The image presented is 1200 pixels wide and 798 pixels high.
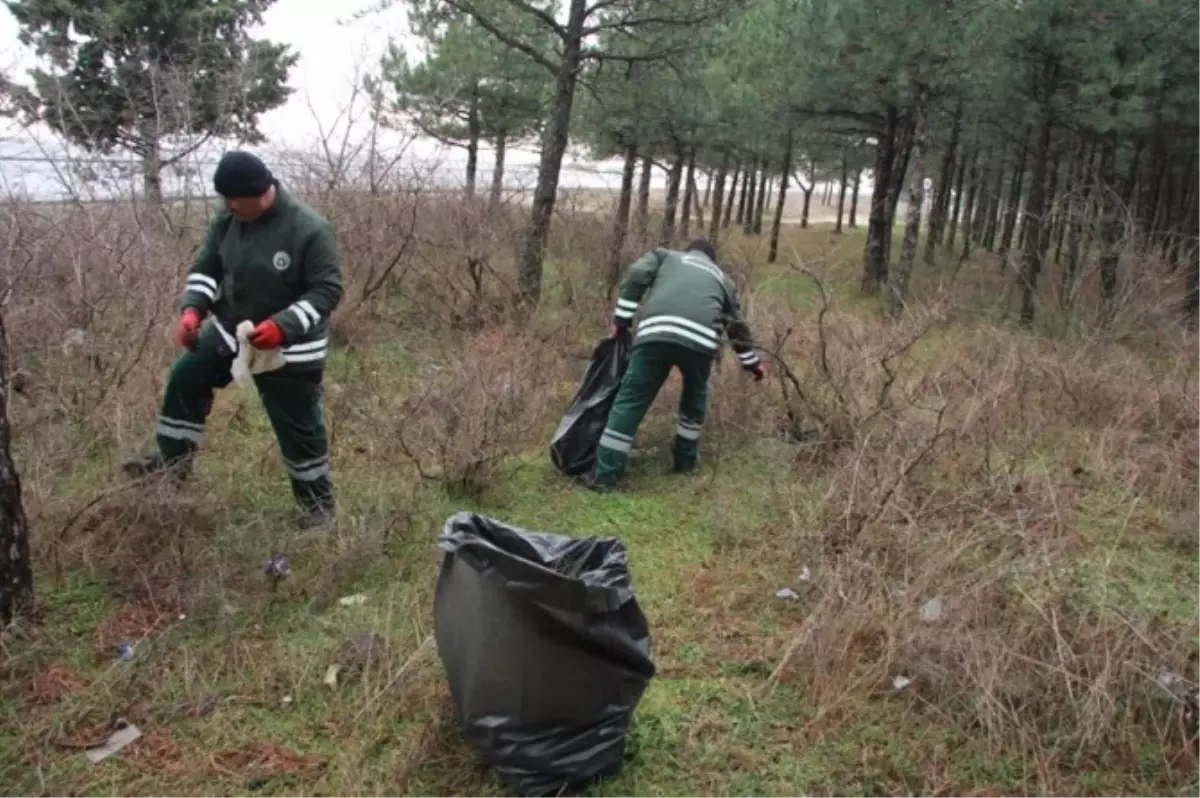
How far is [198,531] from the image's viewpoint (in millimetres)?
3637

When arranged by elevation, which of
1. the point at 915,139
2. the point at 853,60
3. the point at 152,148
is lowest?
the point at 152,148

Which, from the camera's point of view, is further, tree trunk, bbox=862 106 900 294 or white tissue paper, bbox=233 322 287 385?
tree trunk, bbox=862 106 900 294

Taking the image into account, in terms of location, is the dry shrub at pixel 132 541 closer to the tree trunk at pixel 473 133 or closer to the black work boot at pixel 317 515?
the black work boot at pixel 317 515

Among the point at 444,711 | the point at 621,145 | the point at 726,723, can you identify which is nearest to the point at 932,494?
the point at 726,723

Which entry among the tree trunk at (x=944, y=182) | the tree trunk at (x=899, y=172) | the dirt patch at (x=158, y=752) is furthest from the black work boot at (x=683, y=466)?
the tree trunk at (x=944, y=182)

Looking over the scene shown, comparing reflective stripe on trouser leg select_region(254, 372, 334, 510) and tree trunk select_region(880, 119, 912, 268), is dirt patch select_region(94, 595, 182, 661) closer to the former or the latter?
reflective stripe on trouser leg select_region(254, 372, 334, 510)

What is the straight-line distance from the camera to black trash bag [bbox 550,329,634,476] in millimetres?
5027

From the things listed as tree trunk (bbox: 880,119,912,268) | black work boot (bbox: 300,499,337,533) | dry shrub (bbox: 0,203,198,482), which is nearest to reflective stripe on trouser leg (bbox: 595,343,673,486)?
black work boot (bbox: 300,499,337,533)

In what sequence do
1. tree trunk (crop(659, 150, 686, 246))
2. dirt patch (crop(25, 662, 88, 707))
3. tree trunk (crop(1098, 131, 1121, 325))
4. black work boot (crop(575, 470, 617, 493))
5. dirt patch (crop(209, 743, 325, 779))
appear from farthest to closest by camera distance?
1. tree trunk (crop(659, 150, 686, 246))
2. tree trunk (crop(1098, 131, 1121, 325))
3. black work boot (crop(575, 470, 617, 493))
4. dirt patch (crop(25, 662, 88, 707))
5. dirt patch (crop(209, 743, 325, 779))

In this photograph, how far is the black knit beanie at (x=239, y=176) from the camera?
3.46 m

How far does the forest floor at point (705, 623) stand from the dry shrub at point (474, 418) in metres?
0.13

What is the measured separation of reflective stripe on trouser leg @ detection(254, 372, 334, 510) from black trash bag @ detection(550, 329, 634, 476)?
141cm

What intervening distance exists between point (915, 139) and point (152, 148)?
363 inches

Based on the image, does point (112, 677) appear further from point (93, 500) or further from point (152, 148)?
point (152, 148)
